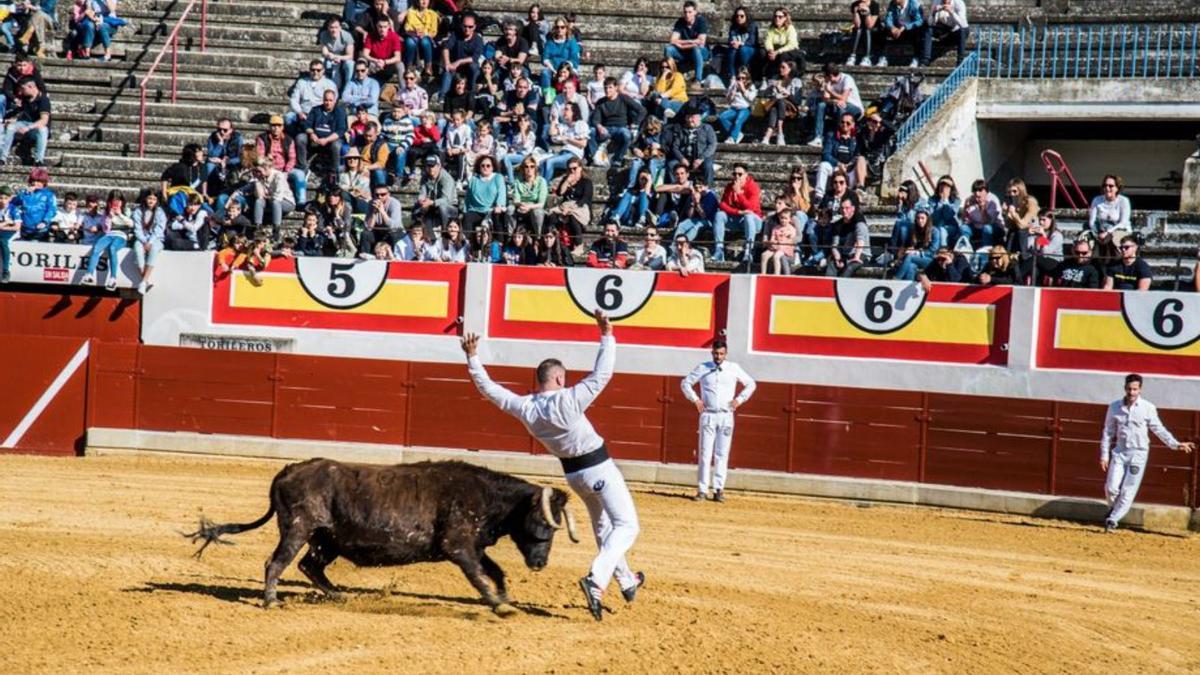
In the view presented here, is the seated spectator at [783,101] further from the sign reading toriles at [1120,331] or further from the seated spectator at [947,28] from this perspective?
the sign reading toriles at [1120,331]

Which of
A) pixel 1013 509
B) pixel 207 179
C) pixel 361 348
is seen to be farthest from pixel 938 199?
pixel 207 179

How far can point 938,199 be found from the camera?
69.7 ft

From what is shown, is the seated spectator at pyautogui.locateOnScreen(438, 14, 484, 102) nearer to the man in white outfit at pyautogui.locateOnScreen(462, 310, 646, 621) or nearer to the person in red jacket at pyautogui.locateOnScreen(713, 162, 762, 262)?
the person in red jacket at pyautogui.locateOnScreen(713, 162, 762, 262)

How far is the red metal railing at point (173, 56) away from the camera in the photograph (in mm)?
26906

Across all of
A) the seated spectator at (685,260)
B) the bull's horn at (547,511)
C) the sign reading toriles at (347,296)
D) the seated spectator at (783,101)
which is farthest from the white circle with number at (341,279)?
the bull's horn at (547,511)

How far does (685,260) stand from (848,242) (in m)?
2.08

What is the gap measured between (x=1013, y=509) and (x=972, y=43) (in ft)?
29.7

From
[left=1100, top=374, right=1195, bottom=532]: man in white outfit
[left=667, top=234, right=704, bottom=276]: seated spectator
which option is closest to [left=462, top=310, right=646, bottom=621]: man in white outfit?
[left=1100, top=374, right=1195, bottom=532]: man in white outfit

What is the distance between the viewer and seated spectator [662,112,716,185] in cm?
2355

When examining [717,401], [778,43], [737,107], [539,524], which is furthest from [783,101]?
[539,524]

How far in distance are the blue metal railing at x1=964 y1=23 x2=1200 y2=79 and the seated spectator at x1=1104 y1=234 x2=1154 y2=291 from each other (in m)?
5.72

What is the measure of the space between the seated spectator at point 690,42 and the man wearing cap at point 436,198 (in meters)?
4.56

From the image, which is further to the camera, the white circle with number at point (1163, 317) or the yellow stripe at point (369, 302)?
the yellow stripe at point (369, 302)

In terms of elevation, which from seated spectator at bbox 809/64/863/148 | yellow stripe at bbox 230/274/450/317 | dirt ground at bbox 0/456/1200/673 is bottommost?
dirt ground at bbox 0/456/1200/673
